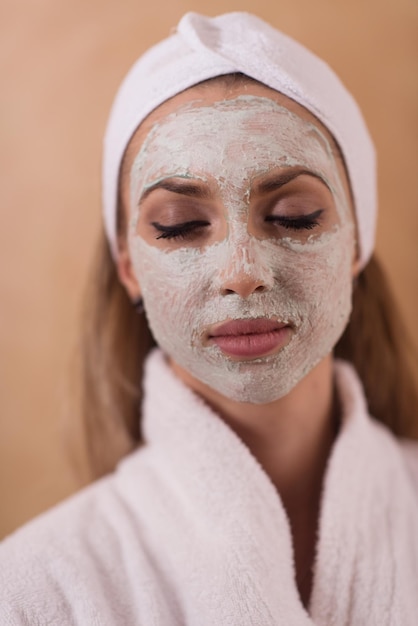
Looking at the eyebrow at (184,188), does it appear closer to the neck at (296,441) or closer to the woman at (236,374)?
the woman at (236,374)

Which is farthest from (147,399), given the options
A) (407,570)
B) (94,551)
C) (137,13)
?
(137,13)

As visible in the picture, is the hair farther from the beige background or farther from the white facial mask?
the white facial mask

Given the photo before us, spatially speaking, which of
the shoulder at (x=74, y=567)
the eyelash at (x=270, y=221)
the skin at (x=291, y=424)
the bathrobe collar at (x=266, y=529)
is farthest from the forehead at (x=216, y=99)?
the shoulder at (x=74, y=567)

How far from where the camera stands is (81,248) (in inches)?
41.2

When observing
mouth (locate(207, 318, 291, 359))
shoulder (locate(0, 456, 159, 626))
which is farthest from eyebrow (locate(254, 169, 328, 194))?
shoulder (locate(0, 456, 159, 626))

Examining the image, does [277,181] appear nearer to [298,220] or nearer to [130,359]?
[298,220]

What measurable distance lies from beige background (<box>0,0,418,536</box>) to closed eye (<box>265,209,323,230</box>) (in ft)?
0.96

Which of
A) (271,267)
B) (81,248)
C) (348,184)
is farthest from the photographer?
(81,248)

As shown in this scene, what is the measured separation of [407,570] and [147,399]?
0.39m

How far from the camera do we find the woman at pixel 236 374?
703 mm

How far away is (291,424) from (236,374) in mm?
149

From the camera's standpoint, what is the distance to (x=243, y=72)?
724mm

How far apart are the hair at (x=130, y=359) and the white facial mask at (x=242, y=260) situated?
8.8 inches

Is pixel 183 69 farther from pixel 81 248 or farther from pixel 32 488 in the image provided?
pixel 32 488
